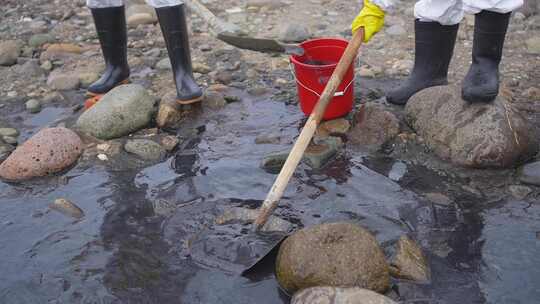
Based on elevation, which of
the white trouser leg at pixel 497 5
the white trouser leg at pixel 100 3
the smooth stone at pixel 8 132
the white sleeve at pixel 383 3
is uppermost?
the white trouser leg at pixel 497 5

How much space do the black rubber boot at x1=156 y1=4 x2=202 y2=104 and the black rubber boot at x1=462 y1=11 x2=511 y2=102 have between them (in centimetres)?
200

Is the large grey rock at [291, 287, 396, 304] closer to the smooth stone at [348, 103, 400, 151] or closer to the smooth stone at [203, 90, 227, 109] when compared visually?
the smooth stone at [348, 103, 400, 151]

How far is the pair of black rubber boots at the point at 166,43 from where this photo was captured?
414 cm

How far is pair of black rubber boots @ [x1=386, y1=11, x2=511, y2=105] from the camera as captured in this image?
3369mm

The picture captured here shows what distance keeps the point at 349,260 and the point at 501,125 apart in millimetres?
→ 1579

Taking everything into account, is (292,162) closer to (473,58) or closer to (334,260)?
(334,260)

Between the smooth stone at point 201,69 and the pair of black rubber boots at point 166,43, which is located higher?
the pair of black rubber boots at point 166,43

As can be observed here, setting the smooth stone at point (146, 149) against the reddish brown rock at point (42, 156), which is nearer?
the reddish brown rock at point (42, 156)

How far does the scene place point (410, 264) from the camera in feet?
8.84

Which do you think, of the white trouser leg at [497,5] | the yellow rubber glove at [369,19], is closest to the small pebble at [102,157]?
the yellow rubber glove at [369,19]

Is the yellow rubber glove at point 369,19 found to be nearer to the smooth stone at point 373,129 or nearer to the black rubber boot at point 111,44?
the smooth stone at point 373,129

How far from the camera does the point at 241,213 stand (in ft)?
10.4

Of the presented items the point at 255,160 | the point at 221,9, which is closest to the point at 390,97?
the point at 255,160

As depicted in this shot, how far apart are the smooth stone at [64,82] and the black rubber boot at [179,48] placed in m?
1.21
